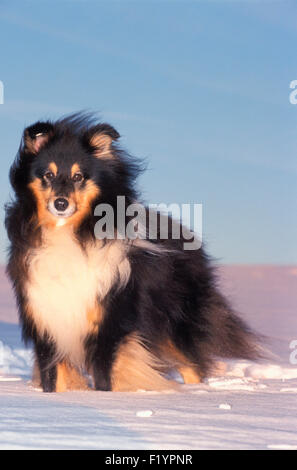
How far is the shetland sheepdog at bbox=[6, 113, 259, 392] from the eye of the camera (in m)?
5.69

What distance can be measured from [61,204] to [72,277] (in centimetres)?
57

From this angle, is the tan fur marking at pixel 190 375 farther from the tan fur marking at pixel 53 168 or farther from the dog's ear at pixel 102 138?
the tan fur marking at pixel 53 168

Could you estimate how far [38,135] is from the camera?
5.86m

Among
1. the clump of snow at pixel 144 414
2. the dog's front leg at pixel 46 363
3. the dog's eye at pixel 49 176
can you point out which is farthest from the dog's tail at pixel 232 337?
the clump of snow at pixel 144 414

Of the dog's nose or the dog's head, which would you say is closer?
the dog's nose

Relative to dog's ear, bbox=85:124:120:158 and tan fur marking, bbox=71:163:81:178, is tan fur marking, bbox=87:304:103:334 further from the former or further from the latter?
dog's ear, bbox=85:124:120:158

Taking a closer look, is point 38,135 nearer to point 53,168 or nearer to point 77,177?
point 53,168

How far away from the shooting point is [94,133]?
5980 millimetres

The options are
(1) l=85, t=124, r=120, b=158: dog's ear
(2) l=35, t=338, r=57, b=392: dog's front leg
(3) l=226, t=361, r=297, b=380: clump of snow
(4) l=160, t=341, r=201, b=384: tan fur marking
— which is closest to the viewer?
(2) l=35, t=338, r=57, b=392: dog's front leg

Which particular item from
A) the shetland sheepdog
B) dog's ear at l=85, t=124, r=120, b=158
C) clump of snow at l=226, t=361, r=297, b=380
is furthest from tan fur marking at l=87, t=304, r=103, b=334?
clump of snow at l=226, t=361, r=297, b=380

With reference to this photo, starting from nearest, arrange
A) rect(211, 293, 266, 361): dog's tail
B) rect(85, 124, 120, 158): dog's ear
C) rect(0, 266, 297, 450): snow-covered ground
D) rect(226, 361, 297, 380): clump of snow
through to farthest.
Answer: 1. rect(0, 266, 297, 450): snow-covered ground
2. rect(85, 124, 120, 158): dog's ear
3. rect(211, 293, 266, 361): dog's tail
4. rect(226, 361, 297, 380): clump of snow

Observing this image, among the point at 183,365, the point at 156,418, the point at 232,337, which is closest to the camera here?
the point at 156,418

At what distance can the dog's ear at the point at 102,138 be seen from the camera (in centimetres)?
595

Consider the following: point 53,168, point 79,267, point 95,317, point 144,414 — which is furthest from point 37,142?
point 144,414
